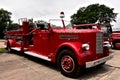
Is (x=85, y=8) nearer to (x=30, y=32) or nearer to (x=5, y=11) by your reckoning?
(x=5, y=11)

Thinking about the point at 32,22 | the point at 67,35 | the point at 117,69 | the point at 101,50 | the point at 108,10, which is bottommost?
the point at 117,69

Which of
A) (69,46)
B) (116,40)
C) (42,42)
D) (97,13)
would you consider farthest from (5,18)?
(69,46)

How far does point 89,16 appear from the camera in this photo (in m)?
57.8

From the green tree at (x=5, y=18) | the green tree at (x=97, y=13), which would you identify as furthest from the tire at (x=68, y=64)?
the green tree at (x=5, y=18)

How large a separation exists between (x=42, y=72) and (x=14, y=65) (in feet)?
5.86

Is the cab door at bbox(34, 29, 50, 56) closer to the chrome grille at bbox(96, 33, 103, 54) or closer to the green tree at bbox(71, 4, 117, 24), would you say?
the chrome grille at bbox(96, 33, 103, 54)

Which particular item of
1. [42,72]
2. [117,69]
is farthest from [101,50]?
[42,72]

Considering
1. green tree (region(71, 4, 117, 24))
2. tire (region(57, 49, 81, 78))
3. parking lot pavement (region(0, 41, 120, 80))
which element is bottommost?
parking lot pavement (region(0, 41, 120, 80))

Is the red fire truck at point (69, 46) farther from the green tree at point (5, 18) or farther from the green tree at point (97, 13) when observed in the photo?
the green tree at point (5, 18)

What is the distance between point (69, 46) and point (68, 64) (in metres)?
0.61

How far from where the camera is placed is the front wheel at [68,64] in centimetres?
631

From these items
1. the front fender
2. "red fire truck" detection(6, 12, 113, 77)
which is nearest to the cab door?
"red fire truck" detection(6, 12, 113, 77)

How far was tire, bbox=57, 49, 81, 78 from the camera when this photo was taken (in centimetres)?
630

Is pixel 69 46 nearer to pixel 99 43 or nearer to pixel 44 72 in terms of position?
pixel 99 43
